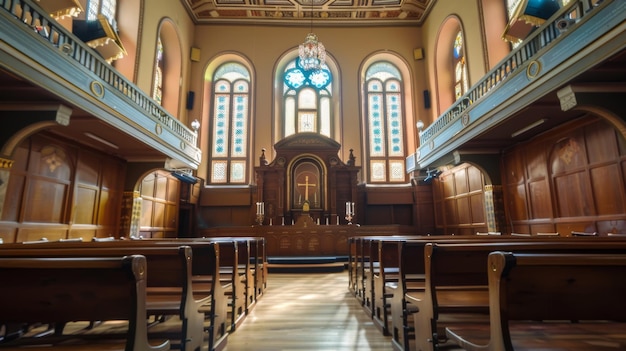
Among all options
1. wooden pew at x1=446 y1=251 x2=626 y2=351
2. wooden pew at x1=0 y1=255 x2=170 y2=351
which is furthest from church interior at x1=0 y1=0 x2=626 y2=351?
wooden pew at x1=446 y1=251 x2=626 y2=351

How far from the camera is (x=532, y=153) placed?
610 centimetres

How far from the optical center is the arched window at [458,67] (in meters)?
9.49

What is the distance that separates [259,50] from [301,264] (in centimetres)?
804

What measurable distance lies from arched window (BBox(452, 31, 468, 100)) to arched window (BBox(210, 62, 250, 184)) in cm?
701

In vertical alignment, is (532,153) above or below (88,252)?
above

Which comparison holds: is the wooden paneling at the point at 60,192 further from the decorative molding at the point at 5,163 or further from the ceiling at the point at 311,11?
the ceiling at the point at 311,11

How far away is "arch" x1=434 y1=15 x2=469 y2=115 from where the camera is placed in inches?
401

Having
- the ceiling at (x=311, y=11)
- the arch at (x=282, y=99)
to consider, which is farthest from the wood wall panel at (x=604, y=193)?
the ceiling at (x=311, y=11)

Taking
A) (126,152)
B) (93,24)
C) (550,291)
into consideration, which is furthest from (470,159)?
(93,24)

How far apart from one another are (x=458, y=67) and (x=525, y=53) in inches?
234

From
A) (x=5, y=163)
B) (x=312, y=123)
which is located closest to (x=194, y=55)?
(x=312, y=123)

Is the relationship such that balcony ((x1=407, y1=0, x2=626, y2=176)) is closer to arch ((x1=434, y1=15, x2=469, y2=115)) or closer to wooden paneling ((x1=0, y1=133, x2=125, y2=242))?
arch ((x1=434, y1=15, x2=469, y2=115))

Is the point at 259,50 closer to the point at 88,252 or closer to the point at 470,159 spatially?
the point at 470,159

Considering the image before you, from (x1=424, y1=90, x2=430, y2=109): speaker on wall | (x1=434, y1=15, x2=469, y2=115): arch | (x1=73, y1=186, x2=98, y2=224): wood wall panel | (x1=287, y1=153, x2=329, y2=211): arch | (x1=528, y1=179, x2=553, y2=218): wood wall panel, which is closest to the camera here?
(x1=528, y1=179, x2=553, y2=218): wood wall panel
